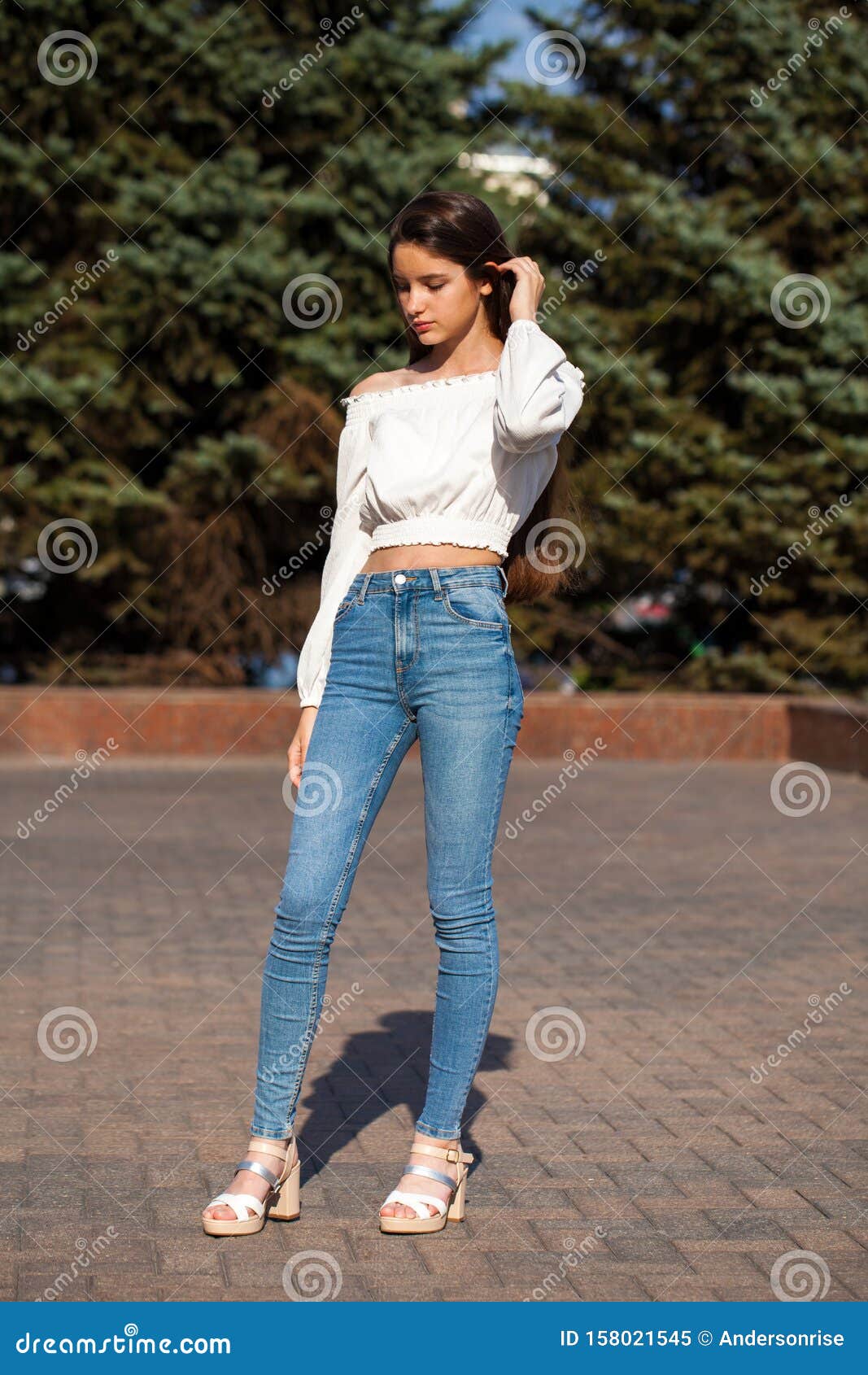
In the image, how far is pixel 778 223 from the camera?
16719mm

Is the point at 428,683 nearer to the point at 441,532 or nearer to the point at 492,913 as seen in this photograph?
the point at 441,532

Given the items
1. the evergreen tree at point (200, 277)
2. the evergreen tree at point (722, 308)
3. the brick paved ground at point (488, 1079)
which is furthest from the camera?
the evergreen tree at point (722, 308)

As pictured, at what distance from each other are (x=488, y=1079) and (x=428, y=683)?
1.70 m

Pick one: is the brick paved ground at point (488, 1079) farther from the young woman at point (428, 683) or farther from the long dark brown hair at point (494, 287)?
the long dark brown hair at point (494, 287)

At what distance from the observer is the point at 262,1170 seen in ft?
11.1

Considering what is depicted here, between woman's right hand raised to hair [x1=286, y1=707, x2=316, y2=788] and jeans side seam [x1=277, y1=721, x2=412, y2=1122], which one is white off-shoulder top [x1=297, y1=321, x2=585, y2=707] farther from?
jeans side seam [x1=277, y1=721, x2=412, y2=1122]

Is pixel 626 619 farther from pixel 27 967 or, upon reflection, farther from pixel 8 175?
pixel 27 967

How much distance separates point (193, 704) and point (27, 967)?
8.49 m

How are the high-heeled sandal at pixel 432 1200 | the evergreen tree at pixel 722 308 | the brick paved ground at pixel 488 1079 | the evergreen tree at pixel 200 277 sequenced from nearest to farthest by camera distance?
the brick paved ground at pixel 488 1079
the high-heeled sandal at pixel 432 1200
the evergreen tree at pixel 200 277
the evergreen tree at pixel 722 308

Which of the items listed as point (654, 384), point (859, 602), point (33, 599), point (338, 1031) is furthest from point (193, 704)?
point (338, 1031)

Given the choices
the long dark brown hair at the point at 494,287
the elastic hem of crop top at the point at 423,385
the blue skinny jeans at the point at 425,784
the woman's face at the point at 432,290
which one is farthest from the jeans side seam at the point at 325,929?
the woman's face at the point at 432,290

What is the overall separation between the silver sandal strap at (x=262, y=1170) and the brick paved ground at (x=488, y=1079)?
0.10 m

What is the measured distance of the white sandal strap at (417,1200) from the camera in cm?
338

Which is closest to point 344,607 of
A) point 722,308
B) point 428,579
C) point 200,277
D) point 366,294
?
point 428,579
